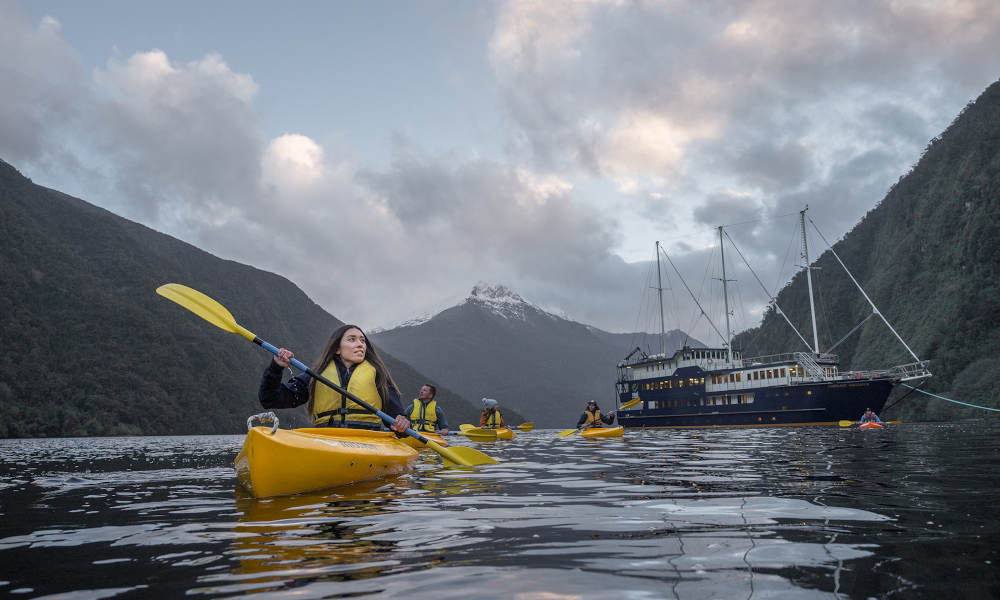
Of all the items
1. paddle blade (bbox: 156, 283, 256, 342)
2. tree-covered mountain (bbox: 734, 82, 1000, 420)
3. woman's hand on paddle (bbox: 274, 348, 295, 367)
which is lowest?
woman's hand on paddle (bbox: 274, 348, 295, 367)

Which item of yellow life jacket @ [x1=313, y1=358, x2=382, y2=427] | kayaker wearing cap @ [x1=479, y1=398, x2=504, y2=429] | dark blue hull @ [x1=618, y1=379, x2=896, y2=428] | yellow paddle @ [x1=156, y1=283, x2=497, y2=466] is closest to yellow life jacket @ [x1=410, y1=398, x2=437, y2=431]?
yellow paddle @ [x1=156, y1=283, x2=497, y2=466]

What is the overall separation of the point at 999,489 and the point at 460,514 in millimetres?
5100

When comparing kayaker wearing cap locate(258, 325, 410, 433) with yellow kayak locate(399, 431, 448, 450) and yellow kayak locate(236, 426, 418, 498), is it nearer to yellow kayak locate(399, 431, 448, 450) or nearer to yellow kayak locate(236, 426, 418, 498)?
yellow kayak locate(236, 426, 418, 498)

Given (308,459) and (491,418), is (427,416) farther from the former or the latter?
(491,418)

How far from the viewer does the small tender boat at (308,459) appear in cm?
632

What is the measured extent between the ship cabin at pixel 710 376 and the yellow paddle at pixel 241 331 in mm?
40790

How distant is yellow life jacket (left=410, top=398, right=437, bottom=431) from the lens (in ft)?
49.2

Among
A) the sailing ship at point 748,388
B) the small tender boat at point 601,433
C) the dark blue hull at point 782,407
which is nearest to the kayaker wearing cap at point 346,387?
the small tender boat at point 601,433

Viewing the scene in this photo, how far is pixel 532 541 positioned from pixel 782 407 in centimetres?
4701

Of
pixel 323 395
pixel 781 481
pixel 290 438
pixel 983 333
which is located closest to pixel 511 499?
pixel 290 438

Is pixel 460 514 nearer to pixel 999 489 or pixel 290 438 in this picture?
pixel 290 438

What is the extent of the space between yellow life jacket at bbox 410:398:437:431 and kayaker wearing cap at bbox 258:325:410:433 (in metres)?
6.14

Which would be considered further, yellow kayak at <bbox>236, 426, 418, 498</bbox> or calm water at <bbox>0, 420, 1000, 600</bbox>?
yellow kayak at <bbox>236, 426, 418, 498</bbox>

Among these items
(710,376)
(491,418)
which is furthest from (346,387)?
(710,376)
